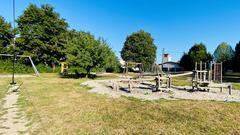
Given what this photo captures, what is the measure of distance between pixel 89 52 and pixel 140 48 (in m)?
32.7

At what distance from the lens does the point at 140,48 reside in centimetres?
5219

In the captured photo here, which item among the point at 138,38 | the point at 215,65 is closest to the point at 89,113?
the point at 215,65

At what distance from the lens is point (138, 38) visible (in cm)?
5338

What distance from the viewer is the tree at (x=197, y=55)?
4272 centimetres

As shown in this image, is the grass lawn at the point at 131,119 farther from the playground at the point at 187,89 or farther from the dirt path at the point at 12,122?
the playground at the point at 187,89

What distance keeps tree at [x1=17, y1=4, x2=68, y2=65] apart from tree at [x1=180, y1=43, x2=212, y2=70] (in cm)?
2762

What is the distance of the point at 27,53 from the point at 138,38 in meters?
28.8

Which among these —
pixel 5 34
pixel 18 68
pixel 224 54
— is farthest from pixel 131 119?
pixel 224 54

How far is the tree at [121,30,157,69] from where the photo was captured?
5252 cm

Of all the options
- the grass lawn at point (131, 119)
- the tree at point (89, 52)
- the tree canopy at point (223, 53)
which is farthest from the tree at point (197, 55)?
the grass lawn at point (131, 119)

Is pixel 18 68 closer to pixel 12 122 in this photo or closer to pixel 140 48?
pixel 140 48

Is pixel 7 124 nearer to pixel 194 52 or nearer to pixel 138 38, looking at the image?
pixel 194 52

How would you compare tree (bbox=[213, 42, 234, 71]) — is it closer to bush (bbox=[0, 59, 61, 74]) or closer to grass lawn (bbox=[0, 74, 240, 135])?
bush (bbox=[0, 59, 61, 74])

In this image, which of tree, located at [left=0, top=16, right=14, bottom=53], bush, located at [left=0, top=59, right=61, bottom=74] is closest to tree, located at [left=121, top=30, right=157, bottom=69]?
bush, located at [left=0, top=59, right=61, bottom=74]
